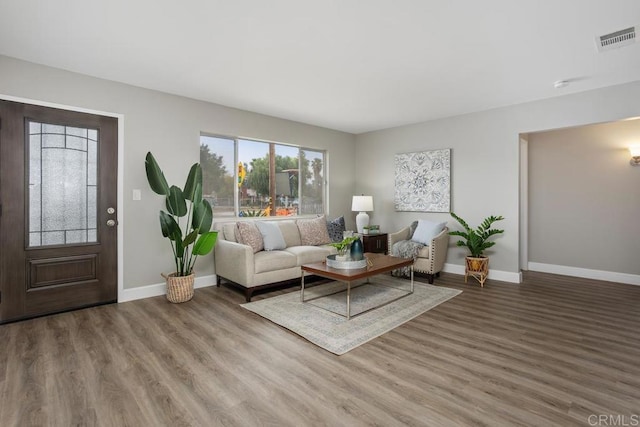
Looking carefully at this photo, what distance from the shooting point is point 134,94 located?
12.5 ft

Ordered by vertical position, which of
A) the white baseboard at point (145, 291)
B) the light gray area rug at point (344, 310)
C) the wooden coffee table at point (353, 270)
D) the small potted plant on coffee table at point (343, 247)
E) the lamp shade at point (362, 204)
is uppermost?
the lamp shade at point (362, 204)

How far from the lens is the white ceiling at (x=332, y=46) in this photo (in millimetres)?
2320

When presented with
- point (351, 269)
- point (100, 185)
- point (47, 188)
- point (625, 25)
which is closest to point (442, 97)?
point (625, 25)

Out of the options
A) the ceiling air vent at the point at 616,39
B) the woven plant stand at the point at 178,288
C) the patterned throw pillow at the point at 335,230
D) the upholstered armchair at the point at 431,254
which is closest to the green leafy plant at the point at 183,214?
the woven plant stand at the point at 178,288

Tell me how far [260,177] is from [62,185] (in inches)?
99.3

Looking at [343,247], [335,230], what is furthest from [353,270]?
[335,230]

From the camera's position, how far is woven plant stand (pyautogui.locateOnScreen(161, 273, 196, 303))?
3.69m

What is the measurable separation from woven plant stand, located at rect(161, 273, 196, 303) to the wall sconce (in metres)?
6.08

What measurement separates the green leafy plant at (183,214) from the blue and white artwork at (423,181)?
342 cm

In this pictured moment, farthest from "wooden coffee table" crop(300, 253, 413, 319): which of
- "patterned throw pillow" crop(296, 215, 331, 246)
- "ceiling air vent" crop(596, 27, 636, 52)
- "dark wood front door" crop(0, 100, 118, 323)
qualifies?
"ceiling air vent" crop(596, 27, 636, 52)

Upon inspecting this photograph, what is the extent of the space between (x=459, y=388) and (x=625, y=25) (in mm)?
2964

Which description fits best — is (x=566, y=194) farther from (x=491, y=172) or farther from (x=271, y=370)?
(x=271, y=370)

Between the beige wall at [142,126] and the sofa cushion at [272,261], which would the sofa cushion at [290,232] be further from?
the beige wall at [142,126]

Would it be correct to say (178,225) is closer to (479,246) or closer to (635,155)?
(479,246)
